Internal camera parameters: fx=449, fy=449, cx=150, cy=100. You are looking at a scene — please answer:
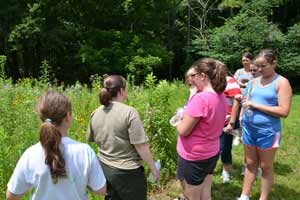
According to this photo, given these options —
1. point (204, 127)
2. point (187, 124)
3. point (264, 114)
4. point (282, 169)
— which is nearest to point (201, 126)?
point (204, 127)

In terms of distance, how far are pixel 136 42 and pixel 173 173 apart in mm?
18123

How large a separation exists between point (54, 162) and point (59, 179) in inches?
4.5

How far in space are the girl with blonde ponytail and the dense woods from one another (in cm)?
1858

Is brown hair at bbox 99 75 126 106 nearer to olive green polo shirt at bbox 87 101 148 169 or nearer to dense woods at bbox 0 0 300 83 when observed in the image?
olive green polo shirt at bbox 87 101 148 169

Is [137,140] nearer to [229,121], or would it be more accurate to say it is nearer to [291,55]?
[229,121]

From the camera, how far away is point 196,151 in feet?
12.4

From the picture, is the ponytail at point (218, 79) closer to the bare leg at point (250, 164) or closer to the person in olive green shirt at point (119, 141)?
the person in olive green shirt at point (119, 141)

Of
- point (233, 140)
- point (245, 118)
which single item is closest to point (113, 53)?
point (233, 140)

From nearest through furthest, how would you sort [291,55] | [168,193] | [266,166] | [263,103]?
[263,103] → [266,166] → [168,193] → [291,55]

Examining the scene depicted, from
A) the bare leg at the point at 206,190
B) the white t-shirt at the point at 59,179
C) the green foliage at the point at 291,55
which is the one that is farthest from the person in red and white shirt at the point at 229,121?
the green foliage at the point at 291,55

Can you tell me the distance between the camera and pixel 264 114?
4453 millimetres

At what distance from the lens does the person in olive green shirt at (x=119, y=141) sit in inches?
136

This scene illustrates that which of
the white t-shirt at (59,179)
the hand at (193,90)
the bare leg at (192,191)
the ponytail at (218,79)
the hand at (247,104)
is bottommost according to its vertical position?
the bare leg at (192,191)

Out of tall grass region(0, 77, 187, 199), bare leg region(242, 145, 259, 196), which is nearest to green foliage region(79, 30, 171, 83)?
tall grass region(0, 77, 187, 199)
